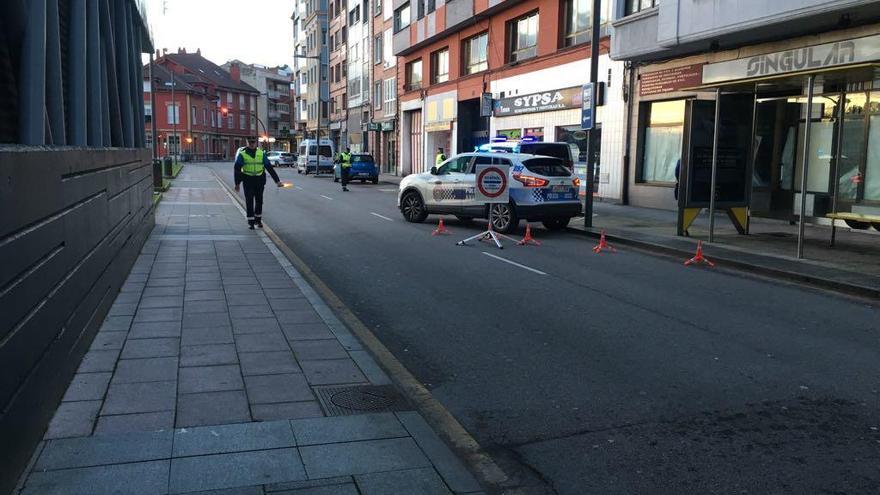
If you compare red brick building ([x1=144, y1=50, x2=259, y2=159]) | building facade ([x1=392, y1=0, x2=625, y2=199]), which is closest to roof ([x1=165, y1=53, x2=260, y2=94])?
red brick building ([x1=144, y1=50, x2=259, y2=159])

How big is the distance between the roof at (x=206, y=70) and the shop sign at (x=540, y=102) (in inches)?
2923

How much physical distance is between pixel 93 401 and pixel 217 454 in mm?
1203

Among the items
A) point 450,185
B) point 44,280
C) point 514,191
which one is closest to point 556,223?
point 514,191

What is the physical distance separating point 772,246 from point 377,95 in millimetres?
39751

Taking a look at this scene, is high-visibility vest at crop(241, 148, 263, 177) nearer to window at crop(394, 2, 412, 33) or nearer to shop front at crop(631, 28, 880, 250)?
shop front at crop(631, 28, 880, 250)

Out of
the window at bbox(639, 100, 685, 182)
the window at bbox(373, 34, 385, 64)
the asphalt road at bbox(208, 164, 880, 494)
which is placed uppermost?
the window at bbox(373, 34, 385, 64)

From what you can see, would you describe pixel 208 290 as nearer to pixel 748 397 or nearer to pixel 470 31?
pixel 748 397

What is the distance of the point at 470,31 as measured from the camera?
106 ft

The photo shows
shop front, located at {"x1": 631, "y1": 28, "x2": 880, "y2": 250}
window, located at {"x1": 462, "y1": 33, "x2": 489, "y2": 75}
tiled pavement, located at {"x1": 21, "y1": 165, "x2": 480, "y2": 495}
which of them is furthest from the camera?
window, located at {"x1": 462, "y1": 33, "x2": 489, "y2": 75}

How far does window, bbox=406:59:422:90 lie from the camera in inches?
1607

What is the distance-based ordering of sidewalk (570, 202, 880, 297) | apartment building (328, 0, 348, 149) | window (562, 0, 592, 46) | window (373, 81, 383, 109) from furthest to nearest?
1. apartment building (328, 0, 348, 149)
2. window (373, 81, 383, 109)
3. window (562, 0, 592, 46)
4. sidewalk (570, 202, 880, 297)

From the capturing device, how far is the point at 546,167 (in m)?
14.7

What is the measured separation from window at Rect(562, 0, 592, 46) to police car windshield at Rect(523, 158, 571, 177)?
9899 mm

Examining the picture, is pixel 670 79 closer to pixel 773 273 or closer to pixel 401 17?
pixel 773 273
